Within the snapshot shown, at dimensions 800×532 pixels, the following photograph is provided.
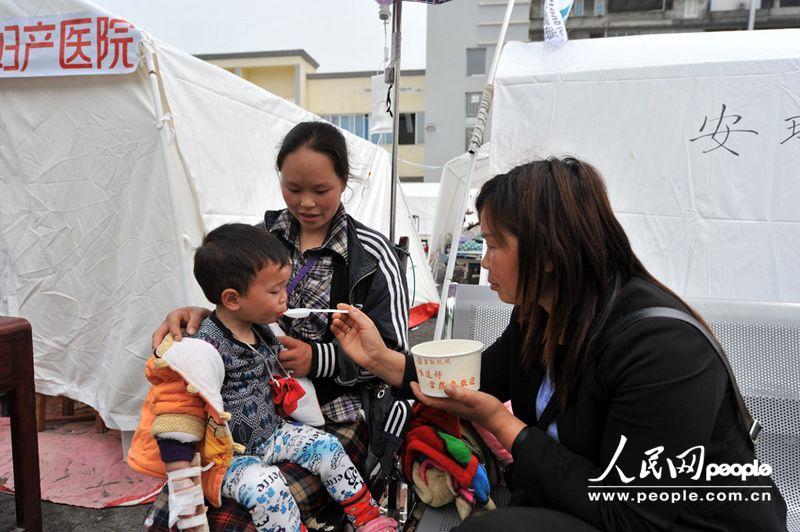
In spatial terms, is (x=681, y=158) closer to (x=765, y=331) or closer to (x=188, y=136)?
(x=765, y=331)

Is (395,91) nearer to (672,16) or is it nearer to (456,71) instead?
(672,16)

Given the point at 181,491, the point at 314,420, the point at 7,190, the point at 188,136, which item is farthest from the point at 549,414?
the point at 7,190

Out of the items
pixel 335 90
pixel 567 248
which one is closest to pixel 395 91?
pixel 567 248

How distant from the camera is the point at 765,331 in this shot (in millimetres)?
1839

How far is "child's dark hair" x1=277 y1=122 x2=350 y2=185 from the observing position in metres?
1.58

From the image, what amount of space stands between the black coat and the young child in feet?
1.71

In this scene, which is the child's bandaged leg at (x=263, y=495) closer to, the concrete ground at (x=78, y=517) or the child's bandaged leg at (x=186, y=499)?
the child's bandaged leg at (x=186, y=499)

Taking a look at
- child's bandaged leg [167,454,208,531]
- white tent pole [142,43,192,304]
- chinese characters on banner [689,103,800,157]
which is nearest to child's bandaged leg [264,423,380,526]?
child's bandaged leg [167,454,208,531]

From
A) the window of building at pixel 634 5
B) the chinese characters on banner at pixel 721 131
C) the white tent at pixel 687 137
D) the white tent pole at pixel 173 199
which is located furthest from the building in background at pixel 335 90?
the white tent pole at pixel 173 199

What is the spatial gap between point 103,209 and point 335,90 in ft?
77.6

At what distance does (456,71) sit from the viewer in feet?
78.8

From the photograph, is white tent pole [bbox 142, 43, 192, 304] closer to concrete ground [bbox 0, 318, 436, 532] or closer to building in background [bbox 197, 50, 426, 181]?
concrete ground [bbox 0, 318, 436, 532]

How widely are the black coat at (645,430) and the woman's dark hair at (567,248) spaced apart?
0.04m

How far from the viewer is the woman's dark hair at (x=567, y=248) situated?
3.71ft
